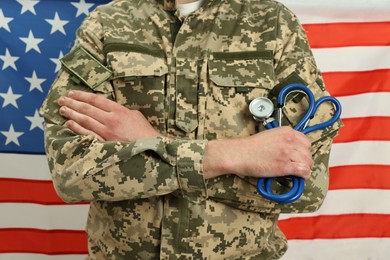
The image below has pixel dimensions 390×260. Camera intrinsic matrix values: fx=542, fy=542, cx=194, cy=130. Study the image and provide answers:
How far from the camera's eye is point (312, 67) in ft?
4.37

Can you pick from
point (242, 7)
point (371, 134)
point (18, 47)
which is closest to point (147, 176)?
point (242, 7)

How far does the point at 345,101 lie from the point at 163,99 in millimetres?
1077

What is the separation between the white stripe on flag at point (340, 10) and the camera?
81.7 inches

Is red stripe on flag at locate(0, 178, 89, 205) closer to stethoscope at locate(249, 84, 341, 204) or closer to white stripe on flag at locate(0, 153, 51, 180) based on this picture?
white stripe on flag at locate(0, 153, 51, 180)

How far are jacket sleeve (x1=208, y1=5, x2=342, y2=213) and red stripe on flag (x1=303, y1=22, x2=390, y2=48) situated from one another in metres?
A: 0.77

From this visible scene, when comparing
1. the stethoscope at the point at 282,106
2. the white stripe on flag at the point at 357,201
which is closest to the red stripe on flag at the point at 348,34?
the white stripe on flag at the point at 357,201

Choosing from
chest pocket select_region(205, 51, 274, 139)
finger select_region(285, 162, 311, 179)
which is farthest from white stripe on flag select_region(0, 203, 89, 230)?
finger select_region(285, 162, 311, 179)

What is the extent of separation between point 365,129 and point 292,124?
0.99 metres

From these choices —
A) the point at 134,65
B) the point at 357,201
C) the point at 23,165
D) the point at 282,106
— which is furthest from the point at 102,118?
the point at 357,201

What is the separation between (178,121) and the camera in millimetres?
1296

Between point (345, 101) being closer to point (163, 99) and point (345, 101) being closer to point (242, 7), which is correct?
point (242, 7)

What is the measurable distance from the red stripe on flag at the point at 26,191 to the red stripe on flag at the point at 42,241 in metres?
0.14

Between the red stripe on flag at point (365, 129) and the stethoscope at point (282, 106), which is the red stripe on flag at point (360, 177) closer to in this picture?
the red stripe on flag at point (365, 129)

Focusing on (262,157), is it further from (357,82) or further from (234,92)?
(357,82)
